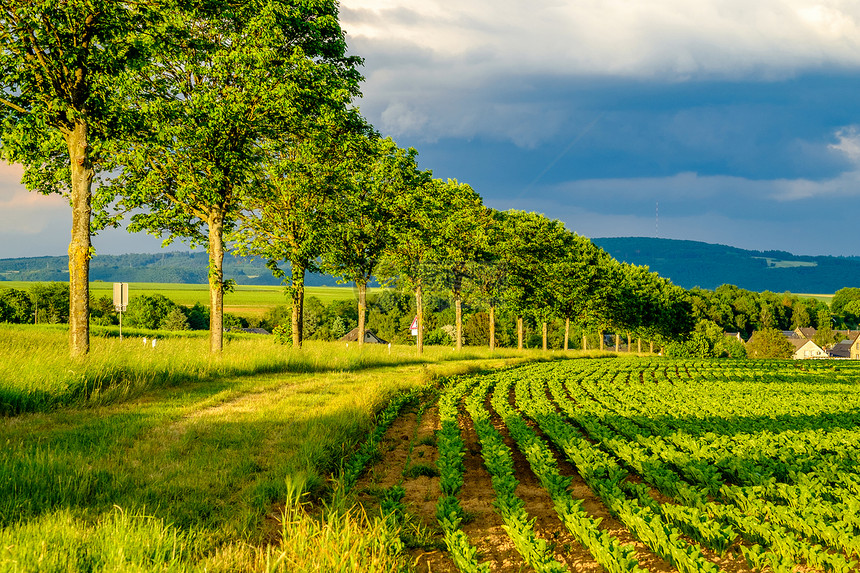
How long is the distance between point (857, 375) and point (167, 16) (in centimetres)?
3846

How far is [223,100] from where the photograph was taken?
750 inches

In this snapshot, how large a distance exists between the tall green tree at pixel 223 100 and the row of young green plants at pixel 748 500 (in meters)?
15.3

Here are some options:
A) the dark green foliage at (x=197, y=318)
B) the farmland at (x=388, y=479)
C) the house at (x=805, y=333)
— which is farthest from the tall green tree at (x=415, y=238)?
the house at (x=805, y=333)

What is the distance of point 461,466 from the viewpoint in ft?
28.3

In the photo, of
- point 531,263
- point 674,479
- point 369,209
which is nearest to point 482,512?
point 674,479

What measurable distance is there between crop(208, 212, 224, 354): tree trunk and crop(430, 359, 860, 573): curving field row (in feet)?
30.6

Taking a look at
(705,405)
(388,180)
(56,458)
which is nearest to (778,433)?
(705,405)

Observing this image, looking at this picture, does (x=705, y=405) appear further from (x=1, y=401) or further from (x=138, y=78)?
(x=138, y=78)

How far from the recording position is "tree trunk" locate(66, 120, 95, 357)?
48.2ft

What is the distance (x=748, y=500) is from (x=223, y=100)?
19.2 meters

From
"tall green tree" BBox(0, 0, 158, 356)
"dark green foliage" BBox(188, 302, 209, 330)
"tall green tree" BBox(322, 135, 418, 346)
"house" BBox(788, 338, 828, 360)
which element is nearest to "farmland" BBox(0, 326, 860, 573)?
"tall green tree" BBox(0, 0, 158, 356)

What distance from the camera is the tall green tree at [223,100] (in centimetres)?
1841

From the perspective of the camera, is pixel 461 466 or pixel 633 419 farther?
pixel 633 419

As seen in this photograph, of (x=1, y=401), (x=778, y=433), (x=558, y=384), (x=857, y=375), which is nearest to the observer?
(x=1, y=401)
